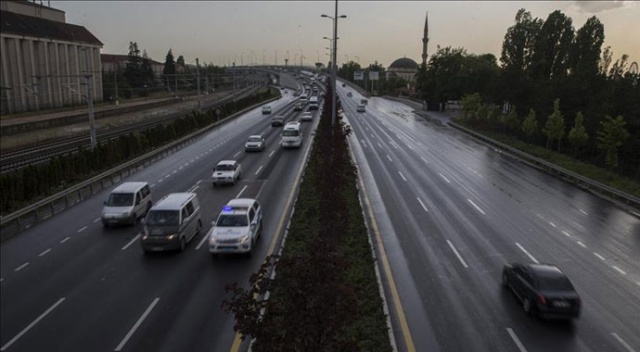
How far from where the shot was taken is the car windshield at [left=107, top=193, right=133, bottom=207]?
22141 mm

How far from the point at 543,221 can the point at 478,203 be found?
3880mm

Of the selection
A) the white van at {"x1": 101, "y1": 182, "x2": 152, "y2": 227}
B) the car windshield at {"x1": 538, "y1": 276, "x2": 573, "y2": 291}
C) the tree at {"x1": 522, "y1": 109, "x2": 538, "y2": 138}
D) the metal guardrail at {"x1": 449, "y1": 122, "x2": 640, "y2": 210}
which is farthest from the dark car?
the tree at {"x1": 522, "y1": 109, "x2": 538, "y2": 138}

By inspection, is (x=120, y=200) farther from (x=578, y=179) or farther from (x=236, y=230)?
(x=578, y=179)

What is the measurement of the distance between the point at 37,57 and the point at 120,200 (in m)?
76.4

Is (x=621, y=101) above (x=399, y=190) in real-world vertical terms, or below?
above

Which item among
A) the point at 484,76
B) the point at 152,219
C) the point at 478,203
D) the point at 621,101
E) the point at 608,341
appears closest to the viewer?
the point at 608,341

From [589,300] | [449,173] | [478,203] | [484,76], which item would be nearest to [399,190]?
[478,203]

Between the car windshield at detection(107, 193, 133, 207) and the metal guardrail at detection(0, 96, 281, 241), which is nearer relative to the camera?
the metal guardrail at detection(0, 96, 281, 241)

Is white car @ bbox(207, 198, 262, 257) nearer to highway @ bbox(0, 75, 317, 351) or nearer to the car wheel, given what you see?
highway @ bbox(0, 75, 317, 351)

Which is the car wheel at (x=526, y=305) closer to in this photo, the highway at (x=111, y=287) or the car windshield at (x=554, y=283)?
the car windshield at (x=554, y=283)

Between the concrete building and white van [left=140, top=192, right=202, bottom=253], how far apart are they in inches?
2141

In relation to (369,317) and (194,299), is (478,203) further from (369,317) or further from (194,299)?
(194,299)

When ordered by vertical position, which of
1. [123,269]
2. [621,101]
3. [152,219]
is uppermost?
[621,101]

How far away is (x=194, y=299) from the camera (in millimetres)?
14898
